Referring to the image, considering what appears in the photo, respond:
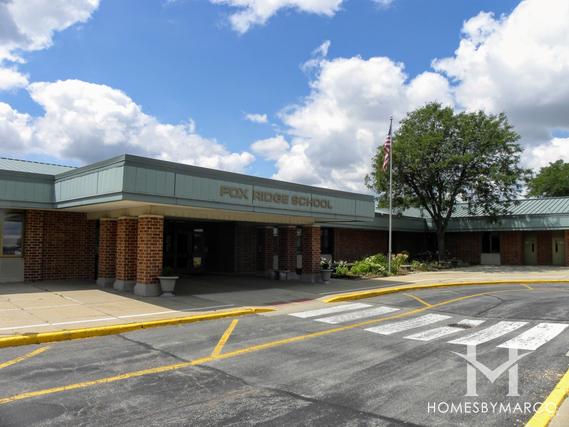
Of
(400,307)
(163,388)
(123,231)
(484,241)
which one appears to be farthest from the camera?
(484,241)

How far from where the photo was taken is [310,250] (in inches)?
797

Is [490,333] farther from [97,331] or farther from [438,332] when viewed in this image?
[97,331]

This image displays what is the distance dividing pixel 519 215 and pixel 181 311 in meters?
29.8

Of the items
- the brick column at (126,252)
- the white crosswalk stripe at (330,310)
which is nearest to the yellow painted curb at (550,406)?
the white crosswalk stripe at (330,310)

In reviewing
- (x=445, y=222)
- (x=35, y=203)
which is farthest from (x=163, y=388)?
(x=445, y=222)

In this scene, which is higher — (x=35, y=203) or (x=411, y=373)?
(x=35, y=203)

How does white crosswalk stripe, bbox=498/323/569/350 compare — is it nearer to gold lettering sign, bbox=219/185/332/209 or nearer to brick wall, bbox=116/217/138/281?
gold lettering sign, bbox=219/185/332/209

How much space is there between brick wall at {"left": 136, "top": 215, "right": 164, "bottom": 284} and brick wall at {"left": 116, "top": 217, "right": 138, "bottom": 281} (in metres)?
1.09

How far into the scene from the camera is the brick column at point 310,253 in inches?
793

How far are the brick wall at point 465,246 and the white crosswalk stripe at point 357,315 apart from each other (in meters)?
26.7

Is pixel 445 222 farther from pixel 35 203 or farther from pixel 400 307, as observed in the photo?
pixel 35 203

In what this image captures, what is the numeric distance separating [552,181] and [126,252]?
6099 cm

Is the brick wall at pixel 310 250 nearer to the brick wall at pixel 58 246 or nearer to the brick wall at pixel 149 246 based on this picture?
the brick wall at pixel 149 246

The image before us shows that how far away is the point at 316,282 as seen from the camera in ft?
66.3
